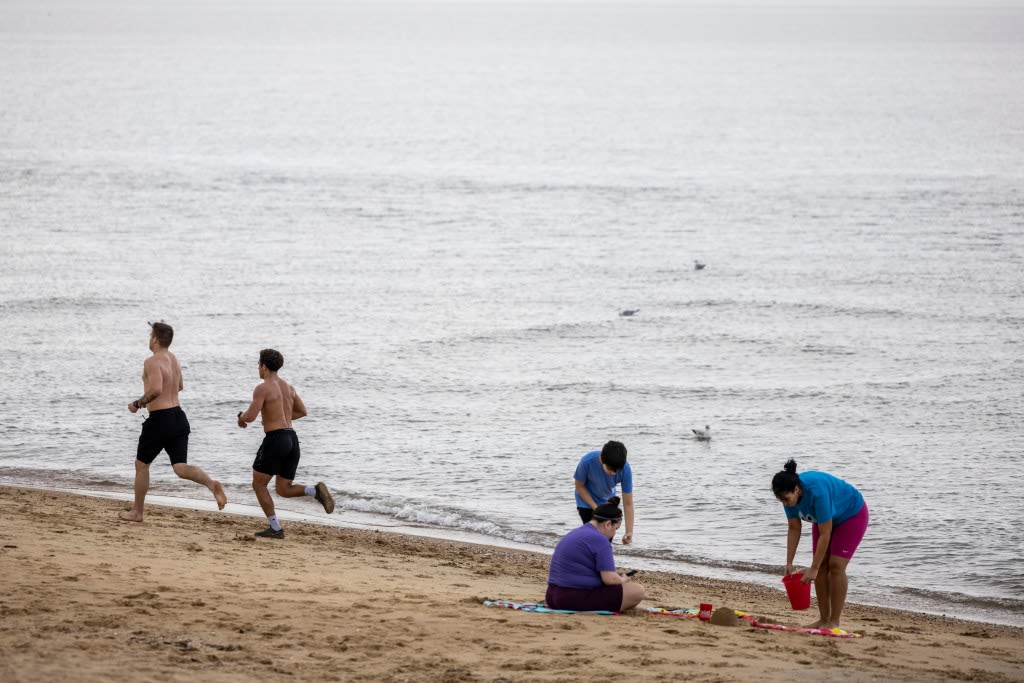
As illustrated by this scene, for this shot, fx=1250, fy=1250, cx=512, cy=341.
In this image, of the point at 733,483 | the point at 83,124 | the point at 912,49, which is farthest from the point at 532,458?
the point at 912,49

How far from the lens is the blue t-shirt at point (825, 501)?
311 inches

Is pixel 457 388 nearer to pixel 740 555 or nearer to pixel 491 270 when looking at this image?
pixel 740 555

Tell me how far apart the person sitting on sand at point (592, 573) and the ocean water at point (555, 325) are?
400 cm

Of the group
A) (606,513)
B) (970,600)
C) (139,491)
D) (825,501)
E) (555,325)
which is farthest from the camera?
(555,325)

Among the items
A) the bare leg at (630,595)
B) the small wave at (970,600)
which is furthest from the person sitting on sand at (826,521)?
the small wave at (970,600)

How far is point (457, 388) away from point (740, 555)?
27.6ft

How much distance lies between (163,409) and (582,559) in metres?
3.67

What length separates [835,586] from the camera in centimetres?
823

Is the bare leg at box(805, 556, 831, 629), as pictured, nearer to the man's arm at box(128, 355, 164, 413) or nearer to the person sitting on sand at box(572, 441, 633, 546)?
the person sitting on sand at box(572, 441, 633, 546)

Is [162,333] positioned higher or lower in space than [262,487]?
higher

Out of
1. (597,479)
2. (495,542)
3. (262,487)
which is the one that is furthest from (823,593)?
(495,542)

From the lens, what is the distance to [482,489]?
1475 cm

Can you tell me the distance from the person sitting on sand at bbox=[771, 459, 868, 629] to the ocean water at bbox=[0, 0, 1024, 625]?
339cm

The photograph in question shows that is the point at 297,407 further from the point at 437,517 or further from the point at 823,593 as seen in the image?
the point at 823,593
